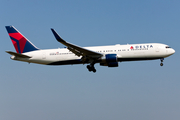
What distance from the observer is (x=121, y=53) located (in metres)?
42.8

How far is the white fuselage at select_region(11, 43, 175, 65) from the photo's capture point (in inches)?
1676

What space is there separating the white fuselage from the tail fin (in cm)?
257

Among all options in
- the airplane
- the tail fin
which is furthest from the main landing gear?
the tail fin

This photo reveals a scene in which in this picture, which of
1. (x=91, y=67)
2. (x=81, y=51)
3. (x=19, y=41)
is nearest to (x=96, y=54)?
(x=81, y=51)

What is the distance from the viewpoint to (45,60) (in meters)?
45.6

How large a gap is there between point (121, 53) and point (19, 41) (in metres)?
17.4

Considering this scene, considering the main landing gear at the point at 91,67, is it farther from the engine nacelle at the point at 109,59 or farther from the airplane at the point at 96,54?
the engine nacelle at the point at 109,59

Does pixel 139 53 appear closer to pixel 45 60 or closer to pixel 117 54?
pixel 117 54

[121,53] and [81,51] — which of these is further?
[121,53]

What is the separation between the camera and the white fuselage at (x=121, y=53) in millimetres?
42562

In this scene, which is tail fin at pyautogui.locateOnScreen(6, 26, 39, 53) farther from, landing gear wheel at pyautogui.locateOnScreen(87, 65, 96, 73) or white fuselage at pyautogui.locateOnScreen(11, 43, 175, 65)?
landing gear wheel at pyautogui.locateOnScreen(87, 65, 96, 73)

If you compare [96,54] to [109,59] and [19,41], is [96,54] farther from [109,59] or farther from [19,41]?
[19,41]

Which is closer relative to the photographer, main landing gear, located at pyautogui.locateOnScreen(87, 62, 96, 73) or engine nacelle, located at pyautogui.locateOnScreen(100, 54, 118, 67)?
engine nacelle, located at pyautogui.locateOnScreen(100, 54, 118, 67)

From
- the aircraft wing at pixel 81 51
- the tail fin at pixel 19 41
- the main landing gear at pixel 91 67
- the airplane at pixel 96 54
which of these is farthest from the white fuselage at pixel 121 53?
the tail fin at pixel 19 41
